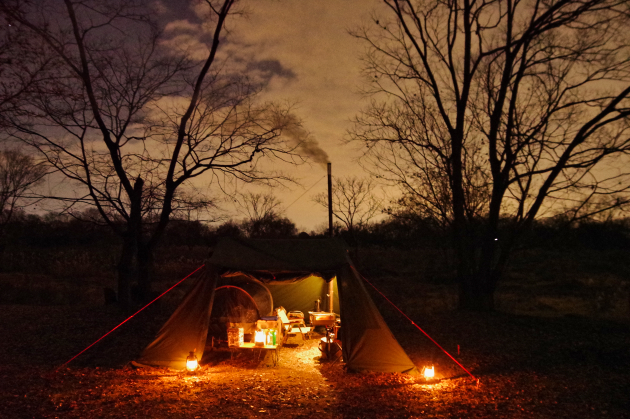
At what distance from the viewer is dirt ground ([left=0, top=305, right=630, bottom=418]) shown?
17.1 feet

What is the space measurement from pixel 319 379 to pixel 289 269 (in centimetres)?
184

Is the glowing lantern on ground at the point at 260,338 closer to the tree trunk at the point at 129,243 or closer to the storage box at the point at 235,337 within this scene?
the storage box at the point at 235,337

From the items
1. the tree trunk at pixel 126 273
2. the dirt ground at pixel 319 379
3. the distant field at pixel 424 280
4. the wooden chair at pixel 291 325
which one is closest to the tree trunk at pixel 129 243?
the tree trunk at pixel 126 273

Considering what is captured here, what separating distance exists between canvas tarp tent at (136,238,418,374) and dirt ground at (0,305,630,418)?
0.31 metres

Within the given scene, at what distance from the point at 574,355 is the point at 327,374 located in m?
4.12

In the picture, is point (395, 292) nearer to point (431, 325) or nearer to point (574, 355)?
point (431, 325)

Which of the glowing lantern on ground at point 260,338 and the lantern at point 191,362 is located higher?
the glowing lantern on ground at point 260,338

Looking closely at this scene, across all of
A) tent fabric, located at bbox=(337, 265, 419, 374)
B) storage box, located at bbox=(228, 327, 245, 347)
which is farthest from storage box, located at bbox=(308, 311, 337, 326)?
tent fabric, located at bbox=(337, 265, 419, 374)

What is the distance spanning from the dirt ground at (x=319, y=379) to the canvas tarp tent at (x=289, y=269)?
0.31 metres

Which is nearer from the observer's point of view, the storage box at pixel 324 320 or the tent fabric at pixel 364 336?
the tent fabric at pixel 364 336

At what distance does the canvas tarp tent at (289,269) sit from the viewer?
711 cm

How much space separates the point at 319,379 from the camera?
22.5 feet

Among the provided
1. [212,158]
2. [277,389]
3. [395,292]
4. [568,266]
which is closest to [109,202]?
[212,158]

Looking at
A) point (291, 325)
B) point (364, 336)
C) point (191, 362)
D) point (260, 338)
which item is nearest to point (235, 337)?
point (260, 338)
